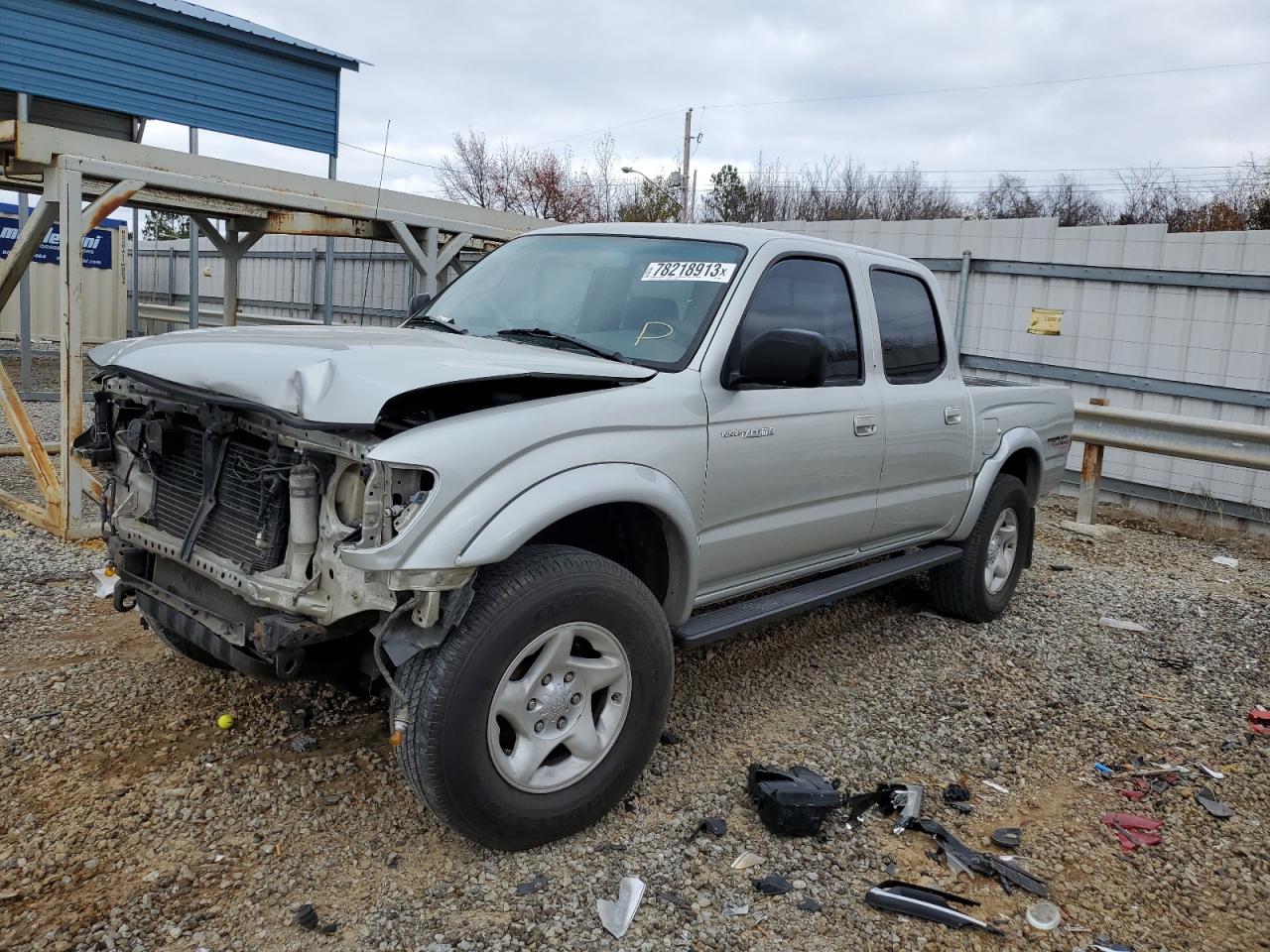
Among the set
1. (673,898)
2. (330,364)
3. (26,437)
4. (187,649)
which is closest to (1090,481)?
(673,898)

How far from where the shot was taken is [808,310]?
14.4 feet

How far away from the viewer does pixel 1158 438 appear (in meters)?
8.38

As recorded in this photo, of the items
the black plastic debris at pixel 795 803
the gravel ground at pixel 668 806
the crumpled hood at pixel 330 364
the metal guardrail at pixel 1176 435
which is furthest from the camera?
the metal guardrail at pixel 1176 435

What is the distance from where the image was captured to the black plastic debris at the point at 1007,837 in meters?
3.47

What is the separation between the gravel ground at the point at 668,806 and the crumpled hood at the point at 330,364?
4.58 ft

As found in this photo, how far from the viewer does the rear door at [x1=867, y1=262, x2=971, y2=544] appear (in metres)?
4.76

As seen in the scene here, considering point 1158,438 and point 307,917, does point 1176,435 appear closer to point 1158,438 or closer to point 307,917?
point 1158,438

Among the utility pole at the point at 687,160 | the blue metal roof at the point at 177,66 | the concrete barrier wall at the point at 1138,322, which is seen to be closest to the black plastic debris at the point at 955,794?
the concrete barrier wall at the point at 1138,322

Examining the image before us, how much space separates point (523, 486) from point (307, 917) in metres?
1.34

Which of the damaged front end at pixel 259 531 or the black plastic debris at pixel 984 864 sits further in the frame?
the black plastic debris at pixel 984 864

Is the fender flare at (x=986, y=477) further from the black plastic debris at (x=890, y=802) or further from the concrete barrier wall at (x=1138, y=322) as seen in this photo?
the concrete barrier wall at (x=1138, y=322)

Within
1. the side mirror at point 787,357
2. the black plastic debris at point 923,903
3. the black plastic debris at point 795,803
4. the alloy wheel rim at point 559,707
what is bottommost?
the black plastic debris at point 923,903

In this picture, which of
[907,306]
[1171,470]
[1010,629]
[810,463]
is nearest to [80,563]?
[810,463]

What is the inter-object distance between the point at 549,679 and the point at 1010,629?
145 inches
